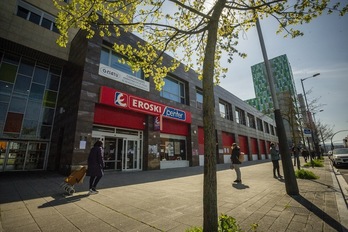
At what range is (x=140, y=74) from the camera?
46.4ft

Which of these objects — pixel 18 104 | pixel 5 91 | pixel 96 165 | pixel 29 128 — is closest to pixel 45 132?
pixel 29 128

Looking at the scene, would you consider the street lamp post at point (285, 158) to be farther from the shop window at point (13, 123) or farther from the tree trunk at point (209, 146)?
the shop window at point (13, 123)

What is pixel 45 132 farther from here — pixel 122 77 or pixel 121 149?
pixel 122 77

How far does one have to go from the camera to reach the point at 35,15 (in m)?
14.2

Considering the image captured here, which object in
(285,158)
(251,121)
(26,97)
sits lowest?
(285,158)

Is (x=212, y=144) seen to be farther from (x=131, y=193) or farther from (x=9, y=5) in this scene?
(x=9, y=5)

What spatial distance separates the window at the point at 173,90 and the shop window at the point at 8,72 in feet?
37.6

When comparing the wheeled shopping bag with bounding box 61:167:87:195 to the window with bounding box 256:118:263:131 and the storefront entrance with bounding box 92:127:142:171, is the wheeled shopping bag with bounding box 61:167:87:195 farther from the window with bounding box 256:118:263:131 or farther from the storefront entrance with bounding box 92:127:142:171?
the window with bounding box 256:118:263:131

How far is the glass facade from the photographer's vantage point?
1248cm

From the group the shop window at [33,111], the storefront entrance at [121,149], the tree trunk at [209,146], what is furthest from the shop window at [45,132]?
the tree trunk at [209,146]

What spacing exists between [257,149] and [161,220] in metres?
31.6

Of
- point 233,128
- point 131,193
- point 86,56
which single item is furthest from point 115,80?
point 233,128

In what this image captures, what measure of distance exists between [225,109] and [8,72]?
2324cm

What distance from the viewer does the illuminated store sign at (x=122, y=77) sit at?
1148 cm
